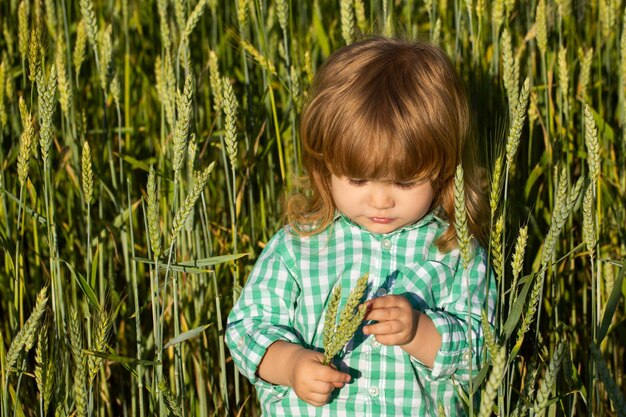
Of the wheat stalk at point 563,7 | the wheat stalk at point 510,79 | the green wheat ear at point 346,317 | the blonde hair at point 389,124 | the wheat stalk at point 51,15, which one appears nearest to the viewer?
the green wheat ear at point 346,317

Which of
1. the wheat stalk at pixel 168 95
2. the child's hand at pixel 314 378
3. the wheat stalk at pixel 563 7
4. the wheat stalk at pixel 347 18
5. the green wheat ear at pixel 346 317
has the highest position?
the wheat stalk at pixel 563 7

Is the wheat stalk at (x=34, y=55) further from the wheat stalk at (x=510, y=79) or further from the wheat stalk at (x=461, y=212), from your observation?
the wheat stalk at (x=510, y=79)

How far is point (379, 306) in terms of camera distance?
1374mm

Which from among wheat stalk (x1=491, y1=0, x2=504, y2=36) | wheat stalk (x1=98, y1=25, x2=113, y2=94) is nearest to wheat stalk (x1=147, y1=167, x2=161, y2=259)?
wheat stalk (x1=98, y1=25, x2=113, y2=94)

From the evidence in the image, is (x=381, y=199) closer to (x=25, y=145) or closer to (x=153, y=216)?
(x=153, y=216)

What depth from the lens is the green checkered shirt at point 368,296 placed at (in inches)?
61.7

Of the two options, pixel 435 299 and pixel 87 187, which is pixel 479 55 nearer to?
pixel 435 299

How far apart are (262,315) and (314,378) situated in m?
0.27

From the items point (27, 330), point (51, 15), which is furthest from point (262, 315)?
point (51, 15)

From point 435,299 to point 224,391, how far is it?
436 mm

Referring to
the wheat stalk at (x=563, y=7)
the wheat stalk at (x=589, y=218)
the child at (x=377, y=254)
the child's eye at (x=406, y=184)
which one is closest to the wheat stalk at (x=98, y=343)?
the child at (x=377, y=254)

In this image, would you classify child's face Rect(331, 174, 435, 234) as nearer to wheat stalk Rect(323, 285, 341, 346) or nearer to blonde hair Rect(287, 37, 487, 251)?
blonde hair Rect(287, 37, 487, 251)

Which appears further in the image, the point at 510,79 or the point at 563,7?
the point at 563,7

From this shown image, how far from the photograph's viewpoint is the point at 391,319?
4.51 feet
